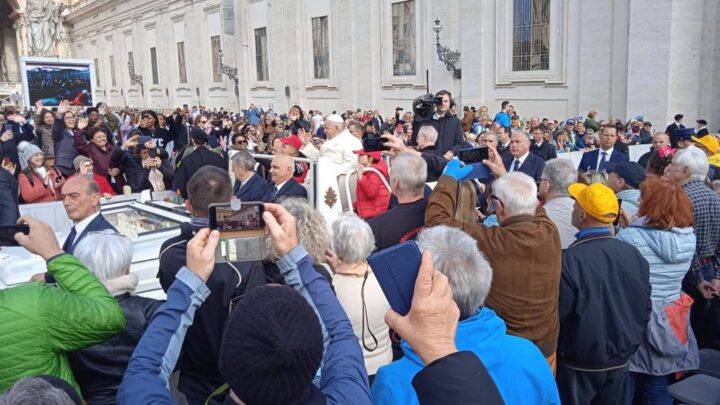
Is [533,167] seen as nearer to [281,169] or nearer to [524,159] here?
[524,159]

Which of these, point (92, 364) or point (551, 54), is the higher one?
point (551, 54)

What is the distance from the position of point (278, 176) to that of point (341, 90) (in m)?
21.3

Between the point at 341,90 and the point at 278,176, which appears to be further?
the point at 341,90

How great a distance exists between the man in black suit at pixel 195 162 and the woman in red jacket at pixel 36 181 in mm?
1737

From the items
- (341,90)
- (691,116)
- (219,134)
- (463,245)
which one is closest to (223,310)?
(463,245)

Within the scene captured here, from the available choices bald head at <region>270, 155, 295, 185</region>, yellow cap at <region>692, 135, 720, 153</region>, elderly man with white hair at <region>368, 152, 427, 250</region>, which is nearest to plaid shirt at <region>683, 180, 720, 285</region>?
elderly man with white hair at <region>368, 152, 427, 250</region>

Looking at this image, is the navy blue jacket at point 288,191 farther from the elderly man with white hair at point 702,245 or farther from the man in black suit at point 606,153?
the man in black suit at point 606,153

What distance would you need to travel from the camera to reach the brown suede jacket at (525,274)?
299 centimetres

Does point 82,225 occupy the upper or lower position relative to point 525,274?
upper

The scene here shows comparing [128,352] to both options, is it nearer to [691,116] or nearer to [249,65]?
[691,116]

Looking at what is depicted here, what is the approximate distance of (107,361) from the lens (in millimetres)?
2633

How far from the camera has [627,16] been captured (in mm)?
16125

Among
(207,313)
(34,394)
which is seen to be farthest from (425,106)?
(34,394)

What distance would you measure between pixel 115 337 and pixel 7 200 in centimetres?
481
